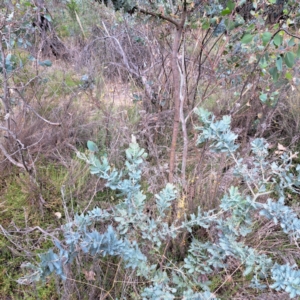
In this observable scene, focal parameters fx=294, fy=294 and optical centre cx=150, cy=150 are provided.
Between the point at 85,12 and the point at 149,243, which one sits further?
the point at 85,12

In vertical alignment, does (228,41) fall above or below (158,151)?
above

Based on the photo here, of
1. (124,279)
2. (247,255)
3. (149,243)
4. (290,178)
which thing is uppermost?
(290,178)

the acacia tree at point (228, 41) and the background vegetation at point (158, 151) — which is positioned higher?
the acacia tree at point (228, 41)

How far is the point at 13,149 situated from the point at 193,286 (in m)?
1.44

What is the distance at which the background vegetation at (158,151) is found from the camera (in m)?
1.20

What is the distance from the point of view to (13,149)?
6.41 feet

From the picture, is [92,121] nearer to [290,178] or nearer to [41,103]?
[41,103]

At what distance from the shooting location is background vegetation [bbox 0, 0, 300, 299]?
120 centimetres

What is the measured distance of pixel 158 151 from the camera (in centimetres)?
212

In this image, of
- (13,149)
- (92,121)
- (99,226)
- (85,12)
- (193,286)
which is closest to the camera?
(193,286)

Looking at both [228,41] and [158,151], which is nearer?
[228,41]

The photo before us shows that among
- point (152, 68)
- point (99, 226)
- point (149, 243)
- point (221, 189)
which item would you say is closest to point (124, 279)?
point (149, 243)

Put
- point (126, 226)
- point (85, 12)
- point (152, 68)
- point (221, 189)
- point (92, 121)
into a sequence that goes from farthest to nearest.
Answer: point (85, 12)
point (152, 68)
point (92, 121)
point (221, 189)
point (126, 226)

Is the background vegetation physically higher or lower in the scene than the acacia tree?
lower
